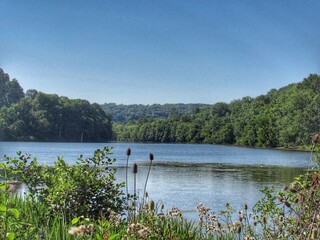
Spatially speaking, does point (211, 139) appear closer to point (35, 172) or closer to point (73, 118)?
point (73, 118)

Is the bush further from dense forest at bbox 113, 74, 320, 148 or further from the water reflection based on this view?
dense forest at bbox 113, 74, 320, 148

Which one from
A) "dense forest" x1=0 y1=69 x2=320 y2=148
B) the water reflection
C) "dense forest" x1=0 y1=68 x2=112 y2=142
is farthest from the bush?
"dense forest" x1=0 y1=68 x2=112 y2=142

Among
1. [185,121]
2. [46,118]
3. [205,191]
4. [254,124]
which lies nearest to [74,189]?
[205,191]

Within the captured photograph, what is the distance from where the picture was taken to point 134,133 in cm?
18088

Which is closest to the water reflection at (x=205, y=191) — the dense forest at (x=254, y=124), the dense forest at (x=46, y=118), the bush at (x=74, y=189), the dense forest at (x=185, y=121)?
the bush at (x=74, y=189)

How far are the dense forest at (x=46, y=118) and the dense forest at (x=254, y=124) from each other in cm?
3139

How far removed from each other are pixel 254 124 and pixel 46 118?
54434 millimetres

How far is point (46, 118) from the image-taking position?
12738 centimetres

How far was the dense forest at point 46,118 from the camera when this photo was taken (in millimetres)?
118500

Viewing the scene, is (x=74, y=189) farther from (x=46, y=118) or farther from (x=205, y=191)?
(x=46, y=118)

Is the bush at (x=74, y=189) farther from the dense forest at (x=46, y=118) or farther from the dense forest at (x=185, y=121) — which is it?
the dense forest at (x=46, y=118)

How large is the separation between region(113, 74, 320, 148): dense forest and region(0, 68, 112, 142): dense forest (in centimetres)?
3139

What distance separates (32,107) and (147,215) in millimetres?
128323

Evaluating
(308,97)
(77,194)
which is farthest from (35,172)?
(308,97)
